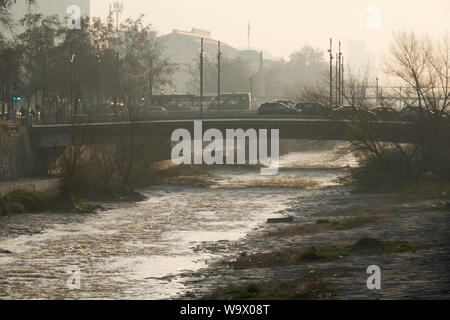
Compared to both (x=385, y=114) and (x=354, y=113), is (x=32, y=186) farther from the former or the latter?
(x=385, y=114)

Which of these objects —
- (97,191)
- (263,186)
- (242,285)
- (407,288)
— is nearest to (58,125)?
(97,191)

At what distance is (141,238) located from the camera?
44656 mm

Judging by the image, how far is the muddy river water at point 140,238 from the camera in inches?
1246

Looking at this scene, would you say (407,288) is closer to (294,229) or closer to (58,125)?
(294,229)

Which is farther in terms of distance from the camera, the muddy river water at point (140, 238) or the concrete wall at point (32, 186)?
the concrete wall at point (32, 186)

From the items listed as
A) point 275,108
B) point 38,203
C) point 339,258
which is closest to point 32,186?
point 38,203

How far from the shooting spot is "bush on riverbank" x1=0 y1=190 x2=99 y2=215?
175 ft

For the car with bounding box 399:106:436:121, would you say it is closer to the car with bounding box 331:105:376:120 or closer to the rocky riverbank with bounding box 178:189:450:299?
the car with bounding box 331:105:376:120

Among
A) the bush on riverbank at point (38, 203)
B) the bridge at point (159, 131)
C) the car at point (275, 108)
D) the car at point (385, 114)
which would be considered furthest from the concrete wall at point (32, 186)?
the car at point (275, 108)

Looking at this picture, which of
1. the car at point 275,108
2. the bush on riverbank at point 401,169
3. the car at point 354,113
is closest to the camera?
the bush on riverbank at point 401,169

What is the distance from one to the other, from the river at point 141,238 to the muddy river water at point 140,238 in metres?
0.04

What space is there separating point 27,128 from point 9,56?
1444 centimetres

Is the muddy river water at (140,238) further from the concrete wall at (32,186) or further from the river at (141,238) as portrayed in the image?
the concrete wall at (32,186)

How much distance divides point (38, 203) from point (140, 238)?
13.5m
